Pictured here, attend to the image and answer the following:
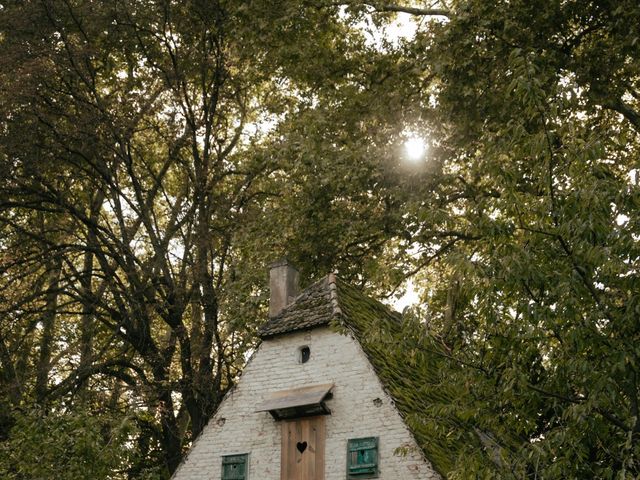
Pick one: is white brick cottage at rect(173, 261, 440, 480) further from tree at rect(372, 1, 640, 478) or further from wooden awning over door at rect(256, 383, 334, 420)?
tree at rect(372, 1, 640, 478)

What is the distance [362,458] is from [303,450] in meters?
1.46

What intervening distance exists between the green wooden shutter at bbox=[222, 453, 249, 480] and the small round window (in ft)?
7.46

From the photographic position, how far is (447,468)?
18.7 m

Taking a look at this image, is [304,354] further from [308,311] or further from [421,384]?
[421,384]

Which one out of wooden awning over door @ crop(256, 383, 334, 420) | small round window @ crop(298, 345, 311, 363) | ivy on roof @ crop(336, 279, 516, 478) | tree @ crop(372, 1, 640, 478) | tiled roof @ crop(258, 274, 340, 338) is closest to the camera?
tree @ crop(372, 1, 640, 478)

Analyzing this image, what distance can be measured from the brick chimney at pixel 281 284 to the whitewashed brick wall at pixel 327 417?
85.5 inches

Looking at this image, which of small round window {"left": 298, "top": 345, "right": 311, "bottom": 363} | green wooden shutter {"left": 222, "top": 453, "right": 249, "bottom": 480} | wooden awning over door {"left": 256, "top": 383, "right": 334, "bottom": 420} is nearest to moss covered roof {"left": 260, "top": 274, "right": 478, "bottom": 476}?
small round window {"left": 298, "top": 345, "right": 311, "bottom": 363}

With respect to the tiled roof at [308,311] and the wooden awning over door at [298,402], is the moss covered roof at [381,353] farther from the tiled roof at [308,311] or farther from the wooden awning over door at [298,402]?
Result: the wooden awning over door at [298,402]

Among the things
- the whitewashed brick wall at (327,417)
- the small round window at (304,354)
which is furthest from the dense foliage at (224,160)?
the small round window at (304,354)

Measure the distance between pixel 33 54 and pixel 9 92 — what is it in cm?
180

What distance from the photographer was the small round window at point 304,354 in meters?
21.6

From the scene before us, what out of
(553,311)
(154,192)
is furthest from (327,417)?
(154,192)

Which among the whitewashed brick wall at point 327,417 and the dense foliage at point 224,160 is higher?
the dense foliage at point 224,160

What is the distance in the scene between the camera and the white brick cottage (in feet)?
64.3
